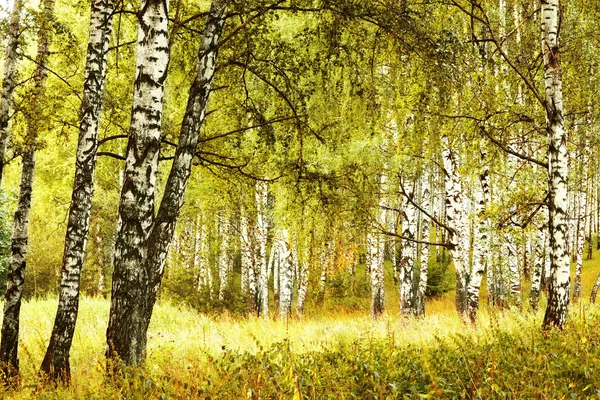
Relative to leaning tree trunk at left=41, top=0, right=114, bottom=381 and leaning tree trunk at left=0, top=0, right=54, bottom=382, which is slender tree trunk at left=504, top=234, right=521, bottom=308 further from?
leaning tree trunk at left=0, top=0, right=54, bottom=382

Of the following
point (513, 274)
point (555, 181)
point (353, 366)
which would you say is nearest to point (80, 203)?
point (353, 366)

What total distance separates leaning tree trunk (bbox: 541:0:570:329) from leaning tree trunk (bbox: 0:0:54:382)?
697cm

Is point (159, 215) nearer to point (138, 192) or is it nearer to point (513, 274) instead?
point (138, 192)

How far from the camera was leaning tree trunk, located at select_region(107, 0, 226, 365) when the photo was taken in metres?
4.98

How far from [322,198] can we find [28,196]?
164 inches

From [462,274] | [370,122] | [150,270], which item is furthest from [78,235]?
[462,274]

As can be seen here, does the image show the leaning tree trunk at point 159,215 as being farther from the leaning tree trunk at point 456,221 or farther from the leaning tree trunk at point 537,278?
the leaning tree trunk at point 537,278

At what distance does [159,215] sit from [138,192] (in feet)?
1.52

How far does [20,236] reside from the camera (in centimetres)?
687

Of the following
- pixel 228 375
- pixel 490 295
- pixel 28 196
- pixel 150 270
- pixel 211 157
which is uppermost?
pixel 211 157

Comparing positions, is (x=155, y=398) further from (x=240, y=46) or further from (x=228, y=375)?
(x=240, y=46)

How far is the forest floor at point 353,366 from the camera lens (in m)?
3.78

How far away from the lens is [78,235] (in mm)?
6004

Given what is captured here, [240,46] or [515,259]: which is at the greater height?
[240,46]
